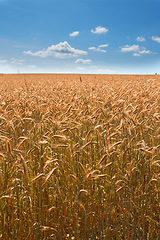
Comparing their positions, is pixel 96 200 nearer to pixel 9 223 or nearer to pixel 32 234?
pixel 32 234

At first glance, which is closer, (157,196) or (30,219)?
(30,219)

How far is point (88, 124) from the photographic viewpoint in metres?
3.50

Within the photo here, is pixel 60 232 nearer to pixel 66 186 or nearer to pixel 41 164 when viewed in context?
pixel 66 186

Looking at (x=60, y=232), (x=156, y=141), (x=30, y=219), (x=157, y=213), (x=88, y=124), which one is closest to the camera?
(x=60, y=232)

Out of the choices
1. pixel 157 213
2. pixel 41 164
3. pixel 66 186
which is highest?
pixel 41 164

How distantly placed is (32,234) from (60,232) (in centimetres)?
27

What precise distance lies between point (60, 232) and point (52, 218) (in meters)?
0.31

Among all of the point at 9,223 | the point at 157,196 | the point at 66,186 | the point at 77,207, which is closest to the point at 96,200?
the point at 77,207

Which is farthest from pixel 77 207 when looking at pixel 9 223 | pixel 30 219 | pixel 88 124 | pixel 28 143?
pixel 88 124

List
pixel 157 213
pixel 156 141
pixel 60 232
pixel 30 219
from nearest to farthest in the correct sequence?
pixel 60 232, pixel 30 219, pixel 157 213, pixel 156 141

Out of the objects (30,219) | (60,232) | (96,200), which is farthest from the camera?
(96,200)

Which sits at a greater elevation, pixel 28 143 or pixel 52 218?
pixel 28 143

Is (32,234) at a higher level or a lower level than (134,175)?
lower

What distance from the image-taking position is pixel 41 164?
221cm
